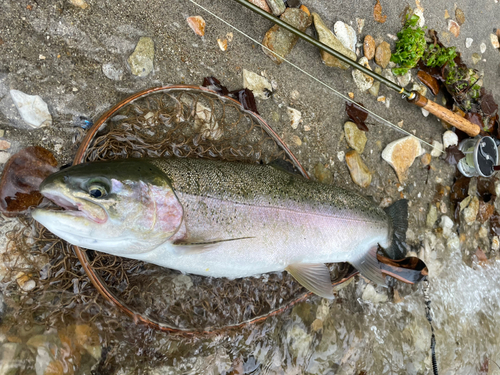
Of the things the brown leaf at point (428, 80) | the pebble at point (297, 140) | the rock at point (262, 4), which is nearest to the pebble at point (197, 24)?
the rock at point (262, 4)

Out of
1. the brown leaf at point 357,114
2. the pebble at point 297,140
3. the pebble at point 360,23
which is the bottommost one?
the pebble at point 297,140

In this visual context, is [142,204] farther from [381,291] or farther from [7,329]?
[381,291]

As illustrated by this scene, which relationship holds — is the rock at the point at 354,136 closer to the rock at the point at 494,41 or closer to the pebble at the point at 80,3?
the pebble at the point at 80,3

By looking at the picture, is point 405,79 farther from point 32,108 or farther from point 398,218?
point 32,108

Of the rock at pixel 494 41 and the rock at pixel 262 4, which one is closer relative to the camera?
the rock at pixel 262 4

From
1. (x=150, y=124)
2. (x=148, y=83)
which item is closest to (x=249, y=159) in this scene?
(x=150, y=124)
